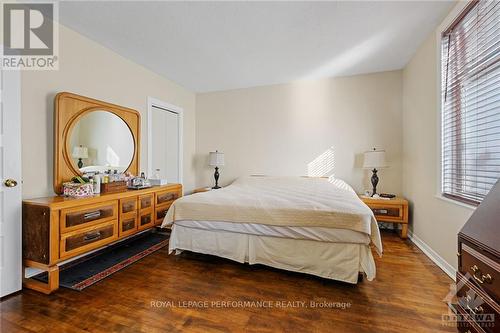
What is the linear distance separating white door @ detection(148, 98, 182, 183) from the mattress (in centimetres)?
158

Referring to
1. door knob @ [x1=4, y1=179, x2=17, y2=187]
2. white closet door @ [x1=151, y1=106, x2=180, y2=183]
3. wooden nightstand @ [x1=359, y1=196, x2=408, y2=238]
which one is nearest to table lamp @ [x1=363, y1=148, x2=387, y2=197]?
wooden nightstand @ [x1=359, y1=196, x2=408, y2=238]

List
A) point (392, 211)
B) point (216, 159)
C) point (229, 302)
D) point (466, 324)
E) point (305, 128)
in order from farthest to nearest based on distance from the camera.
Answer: point (216, 159) → point (305, 128) → point (392, 211) → point (229, 302) → point (466, 324)

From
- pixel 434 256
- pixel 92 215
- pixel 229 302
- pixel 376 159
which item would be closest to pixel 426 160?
pixel 376 159

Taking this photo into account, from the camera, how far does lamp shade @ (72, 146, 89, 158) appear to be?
7.63ft

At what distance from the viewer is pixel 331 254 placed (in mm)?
1879

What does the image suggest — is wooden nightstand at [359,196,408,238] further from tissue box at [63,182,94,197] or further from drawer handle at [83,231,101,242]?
tissue box at [63,182,94,197]

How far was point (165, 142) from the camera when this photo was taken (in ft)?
12.3

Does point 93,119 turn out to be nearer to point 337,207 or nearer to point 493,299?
point 337,207

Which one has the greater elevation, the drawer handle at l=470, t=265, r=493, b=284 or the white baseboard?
the drawer handle at l=470, t=265, r=493, b=284

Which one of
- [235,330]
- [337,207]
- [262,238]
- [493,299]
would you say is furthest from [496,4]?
[235,330]

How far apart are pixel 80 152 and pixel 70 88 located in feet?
2.19

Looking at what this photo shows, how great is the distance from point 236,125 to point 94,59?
236 cm

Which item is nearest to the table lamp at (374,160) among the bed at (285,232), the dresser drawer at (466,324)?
the bed at (285,232)

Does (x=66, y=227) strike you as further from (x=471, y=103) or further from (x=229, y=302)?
(x=471, y=103)
